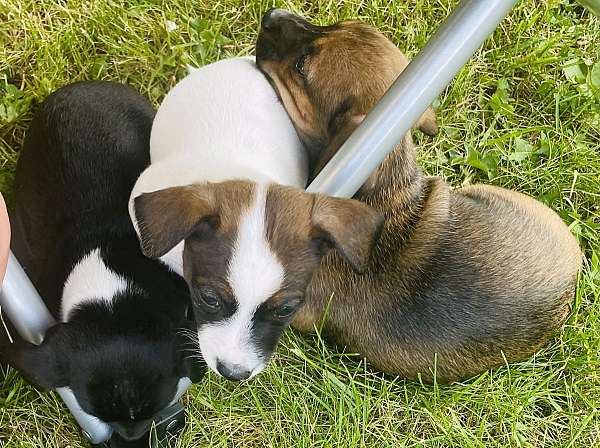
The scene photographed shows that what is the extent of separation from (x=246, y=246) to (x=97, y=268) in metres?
0.73

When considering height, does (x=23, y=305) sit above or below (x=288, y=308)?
below

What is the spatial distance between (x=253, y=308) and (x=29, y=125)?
1713 mm

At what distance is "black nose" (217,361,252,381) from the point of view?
288cm

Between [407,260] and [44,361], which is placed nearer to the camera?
[44,361]

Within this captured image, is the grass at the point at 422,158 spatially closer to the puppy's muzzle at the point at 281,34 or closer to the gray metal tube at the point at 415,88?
the puppy's muzzle at the point at 281,34

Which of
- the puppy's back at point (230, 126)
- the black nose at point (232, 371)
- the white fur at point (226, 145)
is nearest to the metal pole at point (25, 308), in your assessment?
the white fur at point (226, 145)

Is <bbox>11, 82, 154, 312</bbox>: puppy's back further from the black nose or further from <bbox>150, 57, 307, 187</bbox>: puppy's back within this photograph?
the black nose

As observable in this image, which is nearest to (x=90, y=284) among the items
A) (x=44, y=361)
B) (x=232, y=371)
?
(x=44, y=361)

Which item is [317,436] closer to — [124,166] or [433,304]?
[433,304]

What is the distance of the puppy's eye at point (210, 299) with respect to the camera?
2803mm

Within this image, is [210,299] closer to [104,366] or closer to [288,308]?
[288,308]

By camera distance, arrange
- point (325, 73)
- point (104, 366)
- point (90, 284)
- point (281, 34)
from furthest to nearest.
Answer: point (281, 34) → point (325, 73) → point (90, 284) → point (104, 366)

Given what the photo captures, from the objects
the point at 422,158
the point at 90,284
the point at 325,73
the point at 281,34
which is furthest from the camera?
the point at 422,158

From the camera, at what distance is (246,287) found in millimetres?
2717
